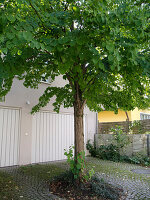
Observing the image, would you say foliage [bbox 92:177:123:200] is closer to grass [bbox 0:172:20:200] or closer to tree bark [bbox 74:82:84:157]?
tree bark [bbox 74:82:84:157]

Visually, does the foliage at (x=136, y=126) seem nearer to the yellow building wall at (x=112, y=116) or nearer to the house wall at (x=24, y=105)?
the house wall at (x=24, y=105)

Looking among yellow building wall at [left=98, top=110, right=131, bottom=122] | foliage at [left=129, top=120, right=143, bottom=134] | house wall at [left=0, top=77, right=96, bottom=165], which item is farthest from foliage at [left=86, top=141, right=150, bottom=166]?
yellow building wall at [left=98, top=110, right=131, bottom=122]

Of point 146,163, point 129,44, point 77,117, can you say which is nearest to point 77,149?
point 77,117

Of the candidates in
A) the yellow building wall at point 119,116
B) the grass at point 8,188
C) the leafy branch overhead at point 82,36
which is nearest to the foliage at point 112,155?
the grass at point 8,188

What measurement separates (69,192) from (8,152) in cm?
379

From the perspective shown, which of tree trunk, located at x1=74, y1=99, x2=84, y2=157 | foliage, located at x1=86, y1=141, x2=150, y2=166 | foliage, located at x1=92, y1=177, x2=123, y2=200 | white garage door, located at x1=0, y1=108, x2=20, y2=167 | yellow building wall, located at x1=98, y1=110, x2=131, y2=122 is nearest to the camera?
foliage, located at x1=92, y1=177, x2=123, y2=200

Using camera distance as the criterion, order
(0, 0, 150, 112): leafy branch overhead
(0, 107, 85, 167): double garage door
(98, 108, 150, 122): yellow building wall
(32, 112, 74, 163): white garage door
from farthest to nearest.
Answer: (98, 108, 150, 122): yellow building wall, (32, 112, 74, 163): white garage door, (0, 107, 85, 167): double garage door, (0, 0, 150, 112): leafy branch overhead

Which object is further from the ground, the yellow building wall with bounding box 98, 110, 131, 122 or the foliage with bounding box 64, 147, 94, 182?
the yellow building wall with bounding box 98, 110, 131, 122

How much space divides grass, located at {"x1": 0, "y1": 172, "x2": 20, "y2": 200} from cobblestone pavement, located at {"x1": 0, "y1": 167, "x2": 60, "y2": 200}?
0.09 m

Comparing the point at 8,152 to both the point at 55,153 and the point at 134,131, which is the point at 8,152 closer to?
the point at 55,153

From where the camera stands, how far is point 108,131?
10523mm

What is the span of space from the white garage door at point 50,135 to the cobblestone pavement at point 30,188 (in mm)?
2016

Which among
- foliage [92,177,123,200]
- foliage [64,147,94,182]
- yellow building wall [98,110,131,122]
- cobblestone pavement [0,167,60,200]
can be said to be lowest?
cobblestone pavement [0,167,60,200]

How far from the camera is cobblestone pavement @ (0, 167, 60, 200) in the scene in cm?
413
